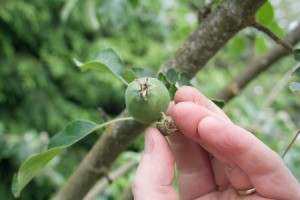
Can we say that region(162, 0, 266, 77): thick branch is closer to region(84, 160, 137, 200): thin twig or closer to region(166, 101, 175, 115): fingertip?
region(166, 101, 175, 115): fingertip

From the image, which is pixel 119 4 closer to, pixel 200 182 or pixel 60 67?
pixel 200 182

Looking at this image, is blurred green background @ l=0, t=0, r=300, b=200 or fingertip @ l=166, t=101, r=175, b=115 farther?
blurred green background @ l=0, t=0, r=300, b=200

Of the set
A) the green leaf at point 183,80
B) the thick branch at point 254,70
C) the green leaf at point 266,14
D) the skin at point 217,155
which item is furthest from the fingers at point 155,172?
the thick branch at point 254,70

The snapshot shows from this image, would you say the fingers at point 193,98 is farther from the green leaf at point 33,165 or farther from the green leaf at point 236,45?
the green leaf at point 236,45

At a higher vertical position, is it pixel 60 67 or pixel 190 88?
pixel 60 67

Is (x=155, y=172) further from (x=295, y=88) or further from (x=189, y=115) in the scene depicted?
(x=295, y=88)

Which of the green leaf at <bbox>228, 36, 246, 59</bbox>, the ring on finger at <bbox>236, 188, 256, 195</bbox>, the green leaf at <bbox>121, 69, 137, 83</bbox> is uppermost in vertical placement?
the green leaf at <bbox>228, 36, 246, 59</bbox>

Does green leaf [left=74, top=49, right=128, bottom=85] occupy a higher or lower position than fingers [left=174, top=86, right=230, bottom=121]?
higher

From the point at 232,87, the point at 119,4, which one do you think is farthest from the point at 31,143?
the point at 232,87

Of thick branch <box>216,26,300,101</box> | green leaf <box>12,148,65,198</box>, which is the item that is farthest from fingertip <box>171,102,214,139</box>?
thick branch <box>216,26,300,101</box>
